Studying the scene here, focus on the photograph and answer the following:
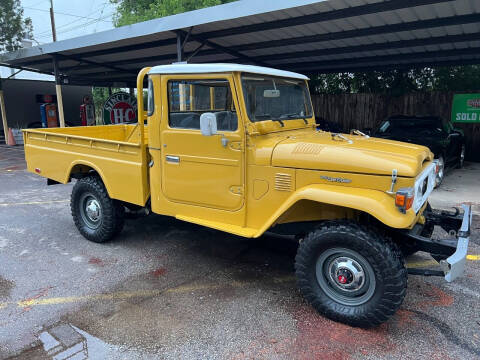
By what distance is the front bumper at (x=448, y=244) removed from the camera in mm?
2652

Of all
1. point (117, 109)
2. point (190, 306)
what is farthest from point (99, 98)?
point (190, 306)

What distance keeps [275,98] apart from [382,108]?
1020 cm

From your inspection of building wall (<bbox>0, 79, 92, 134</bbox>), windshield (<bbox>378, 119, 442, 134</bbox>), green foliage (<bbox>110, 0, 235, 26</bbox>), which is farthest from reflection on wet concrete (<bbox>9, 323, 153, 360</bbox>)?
building wall (<bbox>0, 79, 92, 134</bbox>)

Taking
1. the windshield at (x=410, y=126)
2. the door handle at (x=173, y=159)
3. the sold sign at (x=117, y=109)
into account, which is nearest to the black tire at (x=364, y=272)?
the door handle at (x=173, y=159)

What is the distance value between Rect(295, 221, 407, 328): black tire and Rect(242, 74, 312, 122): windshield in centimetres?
126

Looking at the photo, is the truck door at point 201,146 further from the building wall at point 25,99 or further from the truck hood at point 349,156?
the building wall at point 25,99

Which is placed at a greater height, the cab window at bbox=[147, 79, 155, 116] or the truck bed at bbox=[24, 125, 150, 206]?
the cab window at bbox=[147, 79, 155, 116]

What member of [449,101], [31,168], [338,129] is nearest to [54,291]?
[31,168]

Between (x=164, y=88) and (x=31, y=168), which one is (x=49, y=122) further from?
(x=164, y=88)

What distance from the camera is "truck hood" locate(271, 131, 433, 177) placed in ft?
9.32

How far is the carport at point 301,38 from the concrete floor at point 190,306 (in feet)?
13.2

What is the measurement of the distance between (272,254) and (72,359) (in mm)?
2426

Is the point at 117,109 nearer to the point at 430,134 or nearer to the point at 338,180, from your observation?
the point at 430,134

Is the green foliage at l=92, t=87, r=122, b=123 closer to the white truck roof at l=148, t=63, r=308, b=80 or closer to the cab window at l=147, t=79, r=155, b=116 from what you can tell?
the cab window at l=147, t=79, r=155, b=116
